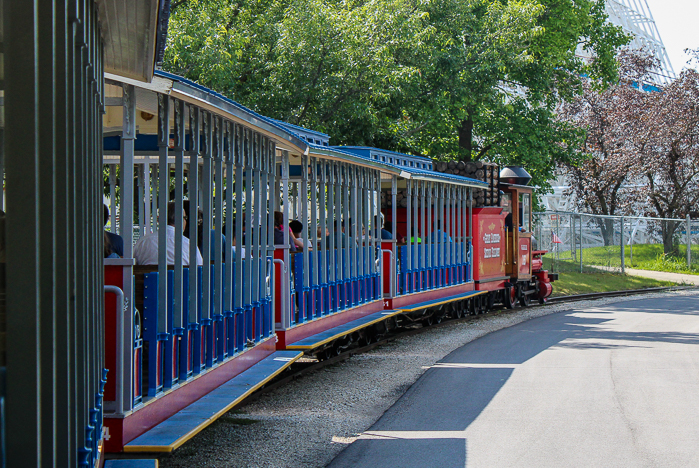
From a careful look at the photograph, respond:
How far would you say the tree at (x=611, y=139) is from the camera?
37031 millimetres

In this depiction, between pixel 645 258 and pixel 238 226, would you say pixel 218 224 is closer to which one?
pixel 238 226

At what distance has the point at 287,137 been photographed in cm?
805

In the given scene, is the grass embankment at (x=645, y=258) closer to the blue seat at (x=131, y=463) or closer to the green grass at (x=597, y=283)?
the green grass at (x=597, y=283)

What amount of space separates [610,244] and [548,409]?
24866 millimetres

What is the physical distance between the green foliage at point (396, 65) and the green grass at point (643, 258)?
562cm

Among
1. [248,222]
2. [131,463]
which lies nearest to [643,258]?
[248,222]

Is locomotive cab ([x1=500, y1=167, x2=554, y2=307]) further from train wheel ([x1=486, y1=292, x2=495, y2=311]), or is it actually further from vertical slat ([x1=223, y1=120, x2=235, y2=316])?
vertical slat ([x1=223, y1=120, x2=235, y2=316])

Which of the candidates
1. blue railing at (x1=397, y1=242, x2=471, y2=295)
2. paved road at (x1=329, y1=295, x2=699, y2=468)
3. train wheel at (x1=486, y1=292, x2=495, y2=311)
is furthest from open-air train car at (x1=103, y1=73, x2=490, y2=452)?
train wheel at (x1=486, y1=292, x2=495, y2=311)

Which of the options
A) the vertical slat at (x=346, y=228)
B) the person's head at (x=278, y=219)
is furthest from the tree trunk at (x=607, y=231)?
the person's head at (x=278, y=219)

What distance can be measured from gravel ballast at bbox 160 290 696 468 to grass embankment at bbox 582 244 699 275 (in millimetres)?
19370

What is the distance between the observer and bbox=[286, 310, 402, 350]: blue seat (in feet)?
29.7

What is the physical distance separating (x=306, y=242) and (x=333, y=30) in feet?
27.4

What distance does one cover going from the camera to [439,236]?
51.3ft

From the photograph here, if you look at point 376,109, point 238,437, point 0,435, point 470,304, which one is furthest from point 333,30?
point 0,435
